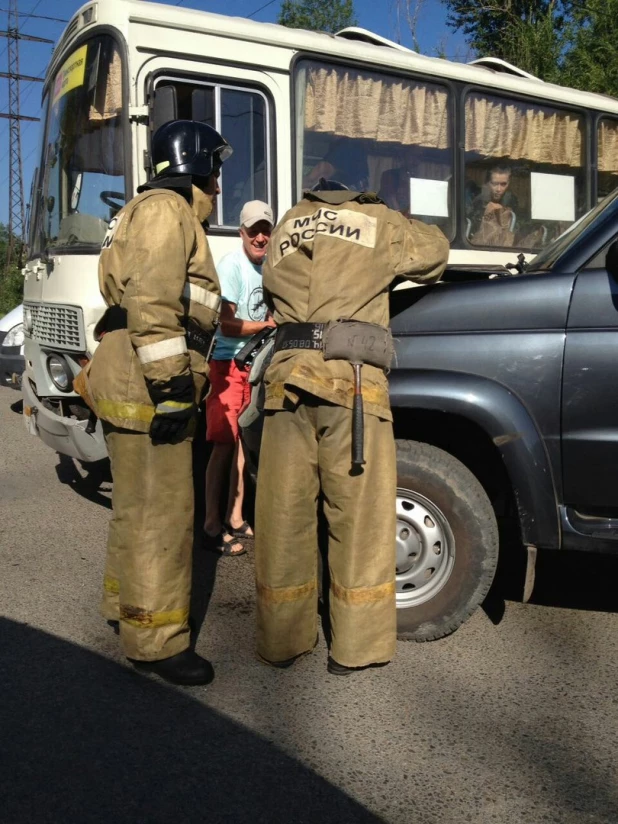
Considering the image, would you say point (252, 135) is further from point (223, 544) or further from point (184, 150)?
point (223, 544)

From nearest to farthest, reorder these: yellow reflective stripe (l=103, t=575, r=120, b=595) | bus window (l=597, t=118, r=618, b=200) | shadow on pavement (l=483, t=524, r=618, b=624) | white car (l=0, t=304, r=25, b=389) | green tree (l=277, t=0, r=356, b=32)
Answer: yellow reflective stripe (l=103, t=575, r=120, b=595)
shadow on pavement (l=483, t=524, r=618, b=624)
bus window (l=597, t=118, r=618, b=200)
white car (l=0, t=304, r=25, b=389)
green tree (l=277, t=0, r=356, b=32)

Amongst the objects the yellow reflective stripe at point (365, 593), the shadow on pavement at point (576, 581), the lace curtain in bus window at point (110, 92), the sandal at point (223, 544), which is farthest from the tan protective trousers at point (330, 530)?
the lace curtain in bus window at point (110, 92)

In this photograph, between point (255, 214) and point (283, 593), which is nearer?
point (283, 593)

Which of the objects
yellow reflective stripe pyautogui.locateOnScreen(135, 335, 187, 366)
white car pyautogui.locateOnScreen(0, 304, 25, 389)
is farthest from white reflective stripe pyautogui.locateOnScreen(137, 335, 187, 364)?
white car pyautogui.locateOnScreen(0, 304, 25, 389)

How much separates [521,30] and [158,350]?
407 inches

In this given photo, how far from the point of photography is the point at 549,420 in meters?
3.43

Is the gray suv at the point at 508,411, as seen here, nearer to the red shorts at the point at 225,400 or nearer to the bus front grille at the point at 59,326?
the red shorts at the point at 225,400

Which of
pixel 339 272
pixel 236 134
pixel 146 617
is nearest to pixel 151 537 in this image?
pixel 146 617

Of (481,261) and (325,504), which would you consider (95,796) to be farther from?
(481,261)

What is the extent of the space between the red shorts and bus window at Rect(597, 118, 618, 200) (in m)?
3.62

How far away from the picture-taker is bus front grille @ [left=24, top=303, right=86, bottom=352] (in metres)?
5.11

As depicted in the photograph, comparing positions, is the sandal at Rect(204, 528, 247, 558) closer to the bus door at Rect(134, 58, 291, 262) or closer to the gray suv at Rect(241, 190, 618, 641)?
the gray suv at Rect(241, 190, 618, 641)

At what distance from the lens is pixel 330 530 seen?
11.2ft

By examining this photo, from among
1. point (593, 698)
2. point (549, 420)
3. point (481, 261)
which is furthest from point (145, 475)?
point (481, 261)
